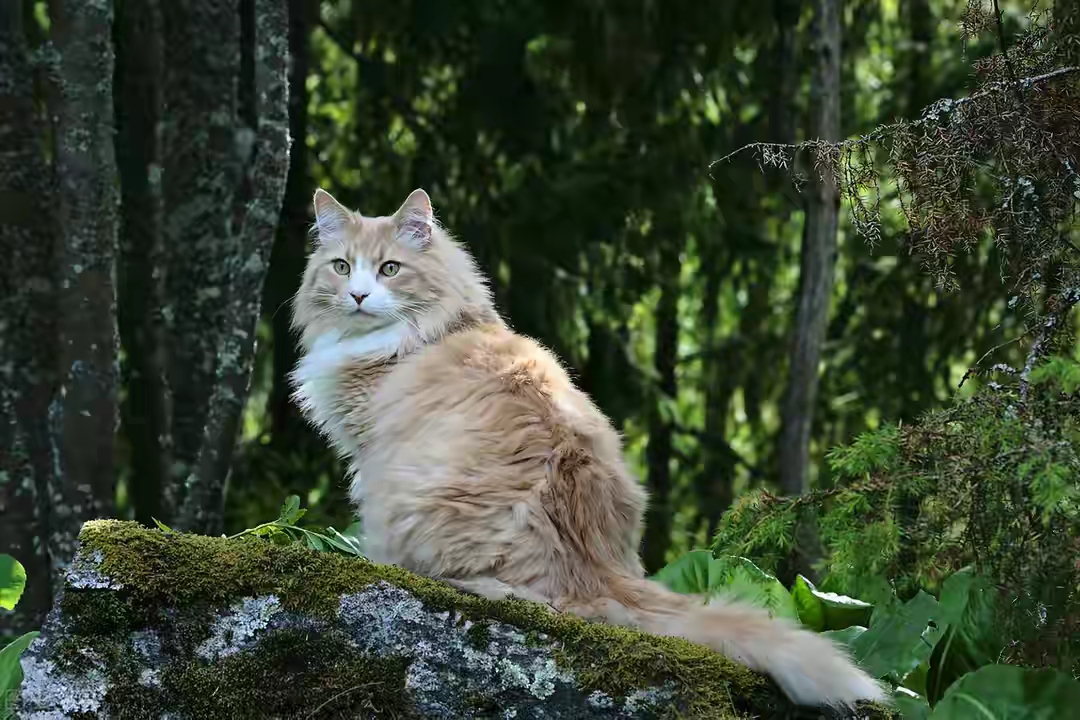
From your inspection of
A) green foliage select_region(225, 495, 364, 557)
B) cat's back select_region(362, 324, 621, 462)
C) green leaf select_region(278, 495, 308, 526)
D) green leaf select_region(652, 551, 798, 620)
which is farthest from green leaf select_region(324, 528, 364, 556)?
green leaf select_region(652, 551, 798, 620)

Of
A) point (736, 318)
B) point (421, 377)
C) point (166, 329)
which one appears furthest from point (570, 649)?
point (736, 318)

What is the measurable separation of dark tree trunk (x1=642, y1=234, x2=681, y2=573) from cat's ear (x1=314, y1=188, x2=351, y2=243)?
10.5 feet

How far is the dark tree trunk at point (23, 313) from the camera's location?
15.2 ft

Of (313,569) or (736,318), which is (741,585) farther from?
(736,318)

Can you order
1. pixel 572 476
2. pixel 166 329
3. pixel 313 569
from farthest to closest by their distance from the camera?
pixel 166 329 < pixel 572 476 < pixel 313 569

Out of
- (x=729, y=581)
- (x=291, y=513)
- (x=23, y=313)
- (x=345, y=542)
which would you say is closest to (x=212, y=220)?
(x=23, y=313)

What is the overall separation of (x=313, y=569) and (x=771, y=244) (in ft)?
15.8

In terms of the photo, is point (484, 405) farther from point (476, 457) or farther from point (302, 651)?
point (302, 651)

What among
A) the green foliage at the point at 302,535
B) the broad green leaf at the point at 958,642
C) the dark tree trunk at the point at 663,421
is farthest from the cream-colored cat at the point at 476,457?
the dark tree trunk at the point at 663,421

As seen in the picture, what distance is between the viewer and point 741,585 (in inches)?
136

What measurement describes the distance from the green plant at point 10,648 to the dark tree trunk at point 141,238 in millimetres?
1825

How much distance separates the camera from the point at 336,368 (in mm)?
3604

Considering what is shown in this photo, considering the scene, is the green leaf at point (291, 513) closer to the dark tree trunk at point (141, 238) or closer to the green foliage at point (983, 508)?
the green foliage at point (983, 508)

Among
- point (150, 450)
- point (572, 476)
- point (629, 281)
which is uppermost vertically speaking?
point (629, 281)
